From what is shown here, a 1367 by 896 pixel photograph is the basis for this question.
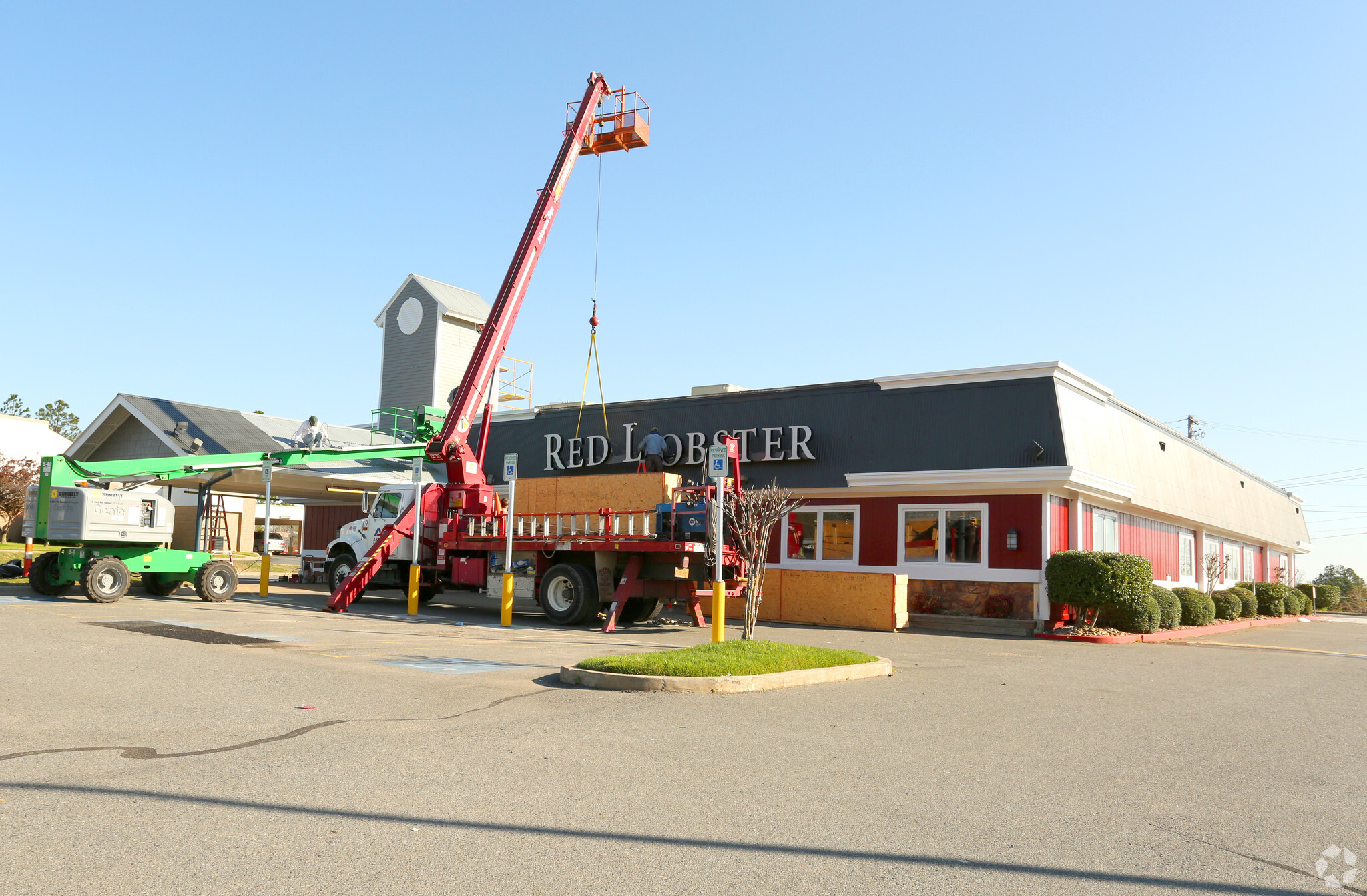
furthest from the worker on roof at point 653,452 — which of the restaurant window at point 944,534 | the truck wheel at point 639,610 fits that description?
the truck wheel at point 639,610

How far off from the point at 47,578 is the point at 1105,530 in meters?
24.2

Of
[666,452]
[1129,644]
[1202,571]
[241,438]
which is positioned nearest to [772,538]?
[666,452]

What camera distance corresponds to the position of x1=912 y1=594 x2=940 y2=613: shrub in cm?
2262

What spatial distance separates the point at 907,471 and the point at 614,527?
25.0 feet

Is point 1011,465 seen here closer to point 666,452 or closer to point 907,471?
point 907,471

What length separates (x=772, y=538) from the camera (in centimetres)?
2581

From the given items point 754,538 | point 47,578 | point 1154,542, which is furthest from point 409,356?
point 754,538

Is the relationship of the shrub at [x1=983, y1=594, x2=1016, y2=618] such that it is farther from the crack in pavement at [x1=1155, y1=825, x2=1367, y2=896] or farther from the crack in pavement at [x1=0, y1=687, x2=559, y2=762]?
the crack in pavement at [x1=1155, y1=825, x2=1367, y2=896]

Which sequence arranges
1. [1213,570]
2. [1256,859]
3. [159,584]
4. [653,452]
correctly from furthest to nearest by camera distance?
[1213,570] → [653,452] → [159,584] → [1256,859]

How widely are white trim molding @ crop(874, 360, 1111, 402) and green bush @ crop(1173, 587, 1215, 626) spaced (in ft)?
16.7

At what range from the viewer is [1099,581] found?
1927 cm

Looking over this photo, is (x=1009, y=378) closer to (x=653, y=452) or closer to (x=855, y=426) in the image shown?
(x=855, y=426)

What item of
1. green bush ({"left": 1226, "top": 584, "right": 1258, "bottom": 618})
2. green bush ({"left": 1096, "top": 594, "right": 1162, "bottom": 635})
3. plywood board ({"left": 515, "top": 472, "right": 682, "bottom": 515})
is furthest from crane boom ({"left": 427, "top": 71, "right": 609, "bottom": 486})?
green bush ({"left": 1226, "top": 584, "right": 1258, "bottom": 618})

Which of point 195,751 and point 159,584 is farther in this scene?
point 159,584
